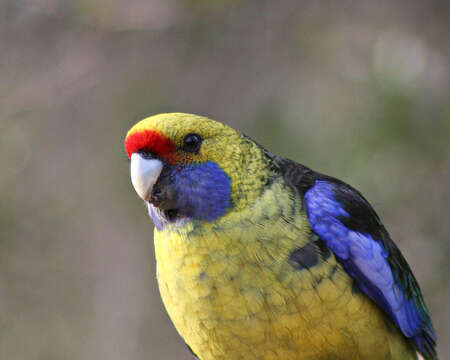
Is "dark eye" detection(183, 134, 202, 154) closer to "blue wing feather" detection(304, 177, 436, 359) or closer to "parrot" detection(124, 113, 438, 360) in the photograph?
"parrot" detection(124, 113, 438, 360)

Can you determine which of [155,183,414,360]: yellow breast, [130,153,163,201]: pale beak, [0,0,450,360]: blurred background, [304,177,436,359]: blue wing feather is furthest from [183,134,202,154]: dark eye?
[0,0,450,360]: blurred background

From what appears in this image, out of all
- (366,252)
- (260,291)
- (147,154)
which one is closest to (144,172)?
(147,154)

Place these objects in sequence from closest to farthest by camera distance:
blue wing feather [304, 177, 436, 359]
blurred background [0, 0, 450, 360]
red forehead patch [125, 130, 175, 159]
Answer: red forehead patch [125, 130, 175, 159], blue wing feather [304, 177, 436, 359], blurred background [0, 0, 450, 360]

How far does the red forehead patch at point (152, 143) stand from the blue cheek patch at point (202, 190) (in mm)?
83

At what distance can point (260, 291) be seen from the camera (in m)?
1.95

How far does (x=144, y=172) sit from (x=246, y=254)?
0.46 meters

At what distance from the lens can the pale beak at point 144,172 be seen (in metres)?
1.94

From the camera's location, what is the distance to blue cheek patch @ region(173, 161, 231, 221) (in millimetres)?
1991

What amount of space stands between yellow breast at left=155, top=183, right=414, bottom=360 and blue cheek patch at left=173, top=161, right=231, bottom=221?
1.9 inches

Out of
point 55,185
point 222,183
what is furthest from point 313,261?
point 55,185

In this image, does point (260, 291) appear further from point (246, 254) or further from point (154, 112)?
point (154, 112)

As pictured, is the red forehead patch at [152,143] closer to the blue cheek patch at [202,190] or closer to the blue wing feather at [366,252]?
the blue cheek patch at [202,190]

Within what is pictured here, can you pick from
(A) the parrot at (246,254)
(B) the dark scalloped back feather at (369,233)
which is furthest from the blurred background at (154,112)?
(A) the parrot at (246,254)

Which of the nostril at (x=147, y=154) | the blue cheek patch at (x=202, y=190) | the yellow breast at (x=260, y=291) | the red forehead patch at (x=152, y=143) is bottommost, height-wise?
the yellow breast at (x=260, y=291)
